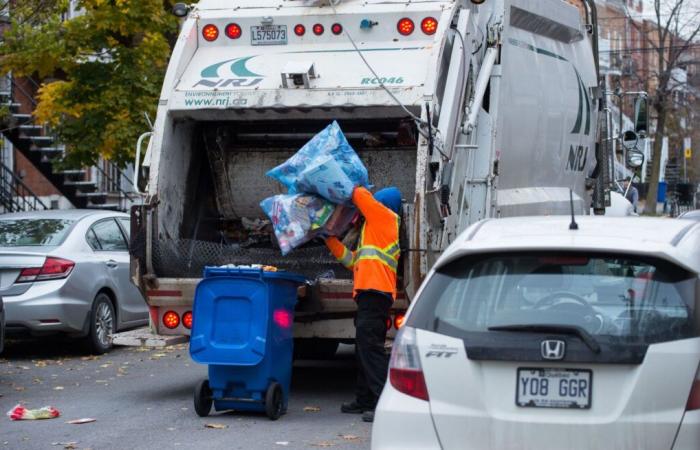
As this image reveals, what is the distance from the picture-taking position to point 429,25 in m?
8.98

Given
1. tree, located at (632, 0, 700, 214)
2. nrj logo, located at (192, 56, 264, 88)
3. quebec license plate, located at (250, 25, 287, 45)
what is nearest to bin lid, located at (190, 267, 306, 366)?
Result: nrj logo, located at (192, 56, 264, 88)

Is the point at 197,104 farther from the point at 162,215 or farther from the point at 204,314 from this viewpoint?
the point at 204,314

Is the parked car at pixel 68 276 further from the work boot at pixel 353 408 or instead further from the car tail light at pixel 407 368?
the car tail light at pixel 407 368

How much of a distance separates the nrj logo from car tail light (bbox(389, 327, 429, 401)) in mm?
4465

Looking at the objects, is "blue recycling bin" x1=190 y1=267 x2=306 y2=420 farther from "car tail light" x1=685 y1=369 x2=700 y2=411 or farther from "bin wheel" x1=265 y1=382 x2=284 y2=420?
"car tail light" x1=685 y1=369 x2=700 y2=411

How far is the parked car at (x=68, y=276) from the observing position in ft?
37.3

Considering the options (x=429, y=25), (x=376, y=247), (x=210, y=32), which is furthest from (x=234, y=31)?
(x=376, y=247)

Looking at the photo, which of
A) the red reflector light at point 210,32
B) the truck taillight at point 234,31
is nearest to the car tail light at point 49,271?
the red reflector light at point 210,32

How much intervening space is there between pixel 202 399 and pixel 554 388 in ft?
13.5

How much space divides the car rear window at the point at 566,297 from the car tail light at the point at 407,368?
7cm

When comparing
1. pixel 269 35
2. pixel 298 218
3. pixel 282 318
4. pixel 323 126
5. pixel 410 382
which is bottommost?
pixel 282 318

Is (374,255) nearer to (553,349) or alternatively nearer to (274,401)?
(274,401)

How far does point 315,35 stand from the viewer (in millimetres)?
9281

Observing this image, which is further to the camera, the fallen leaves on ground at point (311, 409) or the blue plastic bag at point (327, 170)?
the fallen leaves on ground at point (311, 409)
